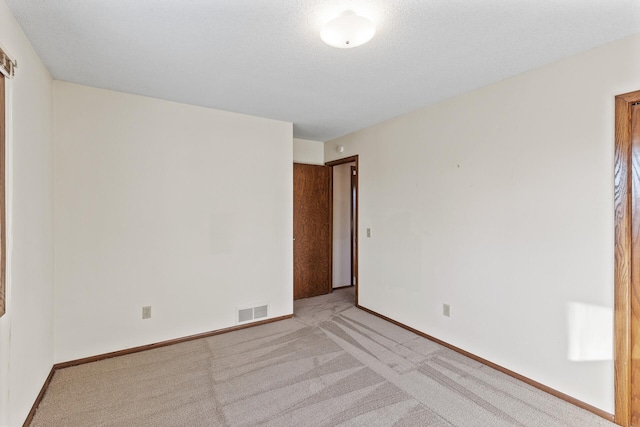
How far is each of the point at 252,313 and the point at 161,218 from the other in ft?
4.62

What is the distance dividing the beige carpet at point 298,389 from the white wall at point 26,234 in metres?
0.34

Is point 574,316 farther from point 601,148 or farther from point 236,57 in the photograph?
point 236,57

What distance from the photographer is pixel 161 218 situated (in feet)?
9.48

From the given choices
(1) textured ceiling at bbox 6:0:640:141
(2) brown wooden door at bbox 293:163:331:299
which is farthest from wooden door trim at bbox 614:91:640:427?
(2) brown wooden door at bbox 293:163:331:299

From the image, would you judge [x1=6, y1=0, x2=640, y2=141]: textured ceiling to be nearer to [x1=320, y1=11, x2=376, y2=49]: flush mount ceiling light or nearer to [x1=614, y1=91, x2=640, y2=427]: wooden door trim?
[x1=320, y1=11, x2=376, y2=49]: flush mount ceiling light

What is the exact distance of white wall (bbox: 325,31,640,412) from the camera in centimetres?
194

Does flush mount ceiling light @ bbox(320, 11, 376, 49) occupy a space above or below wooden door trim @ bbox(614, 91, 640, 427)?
above

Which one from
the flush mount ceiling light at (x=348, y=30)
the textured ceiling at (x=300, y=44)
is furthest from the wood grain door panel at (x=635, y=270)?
the flush mount ceiling light at (x=348, y=30)

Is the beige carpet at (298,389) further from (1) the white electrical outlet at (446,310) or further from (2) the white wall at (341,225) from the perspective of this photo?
(2) the white wall at (341,225)

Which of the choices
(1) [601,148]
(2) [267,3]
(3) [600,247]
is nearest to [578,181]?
(1) [601,148]

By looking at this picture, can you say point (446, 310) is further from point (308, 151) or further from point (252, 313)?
point (308, 151)

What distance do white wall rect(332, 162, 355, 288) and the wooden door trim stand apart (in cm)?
338

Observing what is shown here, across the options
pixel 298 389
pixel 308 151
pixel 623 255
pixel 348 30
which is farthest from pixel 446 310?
pixel 308 151

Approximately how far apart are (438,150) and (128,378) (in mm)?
3288
